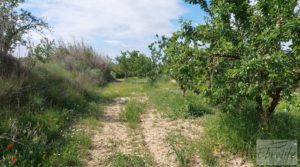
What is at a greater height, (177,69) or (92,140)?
(177,69)

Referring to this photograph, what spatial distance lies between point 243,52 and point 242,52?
47mm

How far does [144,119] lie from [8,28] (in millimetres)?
4506

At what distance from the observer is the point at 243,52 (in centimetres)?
477

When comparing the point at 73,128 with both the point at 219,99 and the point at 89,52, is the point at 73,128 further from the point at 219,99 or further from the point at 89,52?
the point at 89,52

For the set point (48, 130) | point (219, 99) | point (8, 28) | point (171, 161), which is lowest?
point (171, 161)

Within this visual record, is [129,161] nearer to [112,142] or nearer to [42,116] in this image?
[112,142]

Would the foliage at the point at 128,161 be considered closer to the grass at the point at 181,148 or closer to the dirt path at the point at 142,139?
the dirt path at the point at 142,139

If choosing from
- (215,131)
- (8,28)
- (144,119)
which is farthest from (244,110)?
(8,28)

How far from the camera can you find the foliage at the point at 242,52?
14.2ft

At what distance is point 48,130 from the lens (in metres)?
5.96

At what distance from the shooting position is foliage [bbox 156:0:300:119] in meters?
4.32

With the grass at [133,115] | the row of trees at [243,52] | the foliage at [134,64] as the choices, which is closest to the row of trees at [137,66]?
the foliage at [134,64]

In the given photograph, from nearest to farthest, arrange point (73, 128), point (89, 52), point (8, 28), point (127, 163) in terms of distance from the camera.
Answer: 1. point (127, 163)
2. point (73, 128)
3. point (8, 28)
4. point (89, 52)

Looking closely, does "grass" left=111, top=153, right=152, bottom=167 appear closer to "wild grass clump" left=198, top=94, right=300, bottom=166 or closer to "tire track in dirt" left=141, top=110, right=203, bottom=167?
"tire track in dirt" left=141, top=110, right=203, bottom=167
